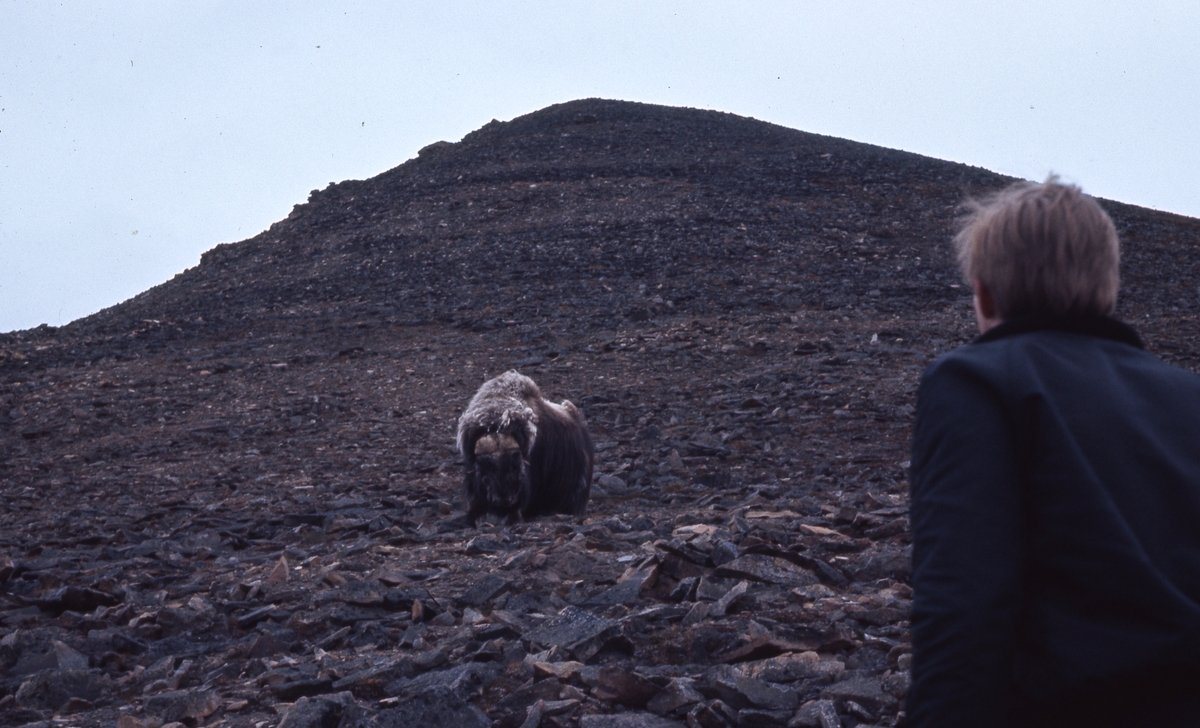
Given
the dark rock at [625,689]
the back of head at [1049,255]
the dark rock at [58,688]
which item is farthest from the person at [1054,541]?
the dark rock at [58,688]

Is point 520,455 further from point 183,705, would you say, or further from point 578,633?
point 183,705

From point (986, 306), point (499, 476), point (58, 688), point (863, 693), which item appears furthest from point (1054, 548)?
point (499, 476)

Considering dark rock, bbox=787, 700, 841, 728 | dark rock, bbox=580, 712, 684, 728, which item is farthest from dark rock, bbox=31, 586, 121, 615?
dark rock, bbox=787, 700, 841, 728

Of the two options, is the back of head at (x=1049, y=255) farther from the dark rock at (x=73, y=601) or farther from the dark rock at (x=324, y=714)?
the dark rock at (x=73, y=601)

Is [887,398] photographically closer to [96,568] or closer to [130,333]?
[96,568]

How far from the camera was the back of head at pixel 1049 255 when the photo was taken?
Answer: 5.84 feet

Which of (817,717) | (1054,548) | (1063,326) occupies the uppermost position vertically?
(1063,326)

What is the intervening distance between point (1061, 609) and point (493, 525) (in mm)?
6086

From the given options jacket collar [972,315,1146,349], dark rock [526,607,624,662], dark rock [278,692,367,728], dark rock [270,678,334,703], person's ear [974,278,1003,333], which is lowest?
dark rock [270,678,334,703]

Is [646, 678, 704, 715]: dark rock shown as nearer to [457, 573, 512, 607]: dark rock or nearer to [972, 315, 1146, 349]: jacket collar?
[457, 573, 512, 607]: dark rock

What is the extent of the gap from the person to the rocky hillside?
163cm

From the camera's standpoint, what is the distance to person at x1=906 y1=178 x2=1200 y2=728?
156 cm

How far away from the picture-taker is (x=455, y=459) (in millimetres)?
10586

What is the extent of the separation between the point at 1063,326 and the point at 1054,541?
41 centimetres
